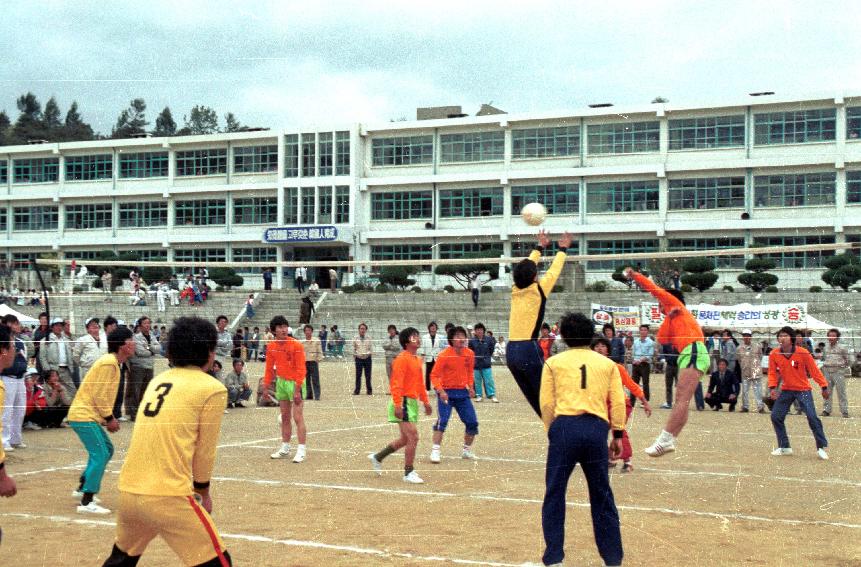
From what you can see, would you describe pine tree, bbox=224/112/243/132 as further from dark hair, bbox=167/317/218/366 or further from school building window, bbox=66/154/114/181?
dark hair, bbox=167/317/218/366

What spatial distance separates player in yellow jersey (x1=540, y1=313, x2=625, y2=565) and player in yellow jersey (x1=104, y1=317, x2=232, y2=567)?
258 cm

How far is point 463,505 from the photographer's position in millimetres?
9898

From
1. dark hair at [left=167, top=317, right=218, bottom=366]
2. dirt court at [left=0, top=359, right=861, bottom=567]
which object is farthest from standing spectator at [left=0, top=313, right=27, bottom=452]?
dark hair at [left=167, top=317, right=218, bottom=366]

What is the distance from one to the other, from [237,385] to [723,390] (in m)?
9.87

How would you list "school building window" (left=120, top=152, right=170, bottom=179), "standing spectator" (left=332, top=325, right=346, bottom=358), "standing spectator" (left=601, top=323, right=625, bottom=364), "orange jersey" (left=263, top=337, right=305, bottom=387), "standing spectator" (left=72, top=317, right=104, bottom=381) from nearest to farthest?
"orange jersey" (left=263, top=337, right=305, bottom=387) < "standing spectator" (left=72, top=317, right=104, bottom=381) < "standing spectator" (left=601, top=323, right=625, bottom=364) < "standing spectator" (left=332, top=325, right=346, bottom=358) < "school building window" (left=120, top=152, right=170, bottom=179)

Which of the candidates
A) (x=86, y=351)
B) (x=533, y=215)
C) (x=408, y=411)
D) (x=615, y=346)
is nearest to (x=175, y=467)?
(x=533, y=215)

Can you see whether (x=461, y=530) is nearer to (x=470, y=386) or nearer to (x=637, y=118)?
(x=470, y=386)

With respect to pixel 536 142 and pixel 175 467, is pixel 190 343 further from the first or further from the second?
pixel 536 142

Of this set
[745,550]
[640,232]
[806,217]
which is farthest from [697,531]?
[806,217]

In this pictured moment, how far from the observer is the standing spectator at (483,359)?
60.1 feet

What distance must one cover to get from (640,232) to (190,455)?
20022mm

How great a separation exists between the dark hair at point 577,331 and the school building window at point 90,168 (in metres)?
37.5

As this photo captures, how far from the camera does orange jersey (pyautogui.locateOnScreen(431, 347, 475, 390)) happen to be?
42.7 feet

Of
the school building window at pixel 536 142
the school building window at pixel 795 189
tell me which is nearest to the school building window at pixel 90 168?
the school building window at pixel 536 142
